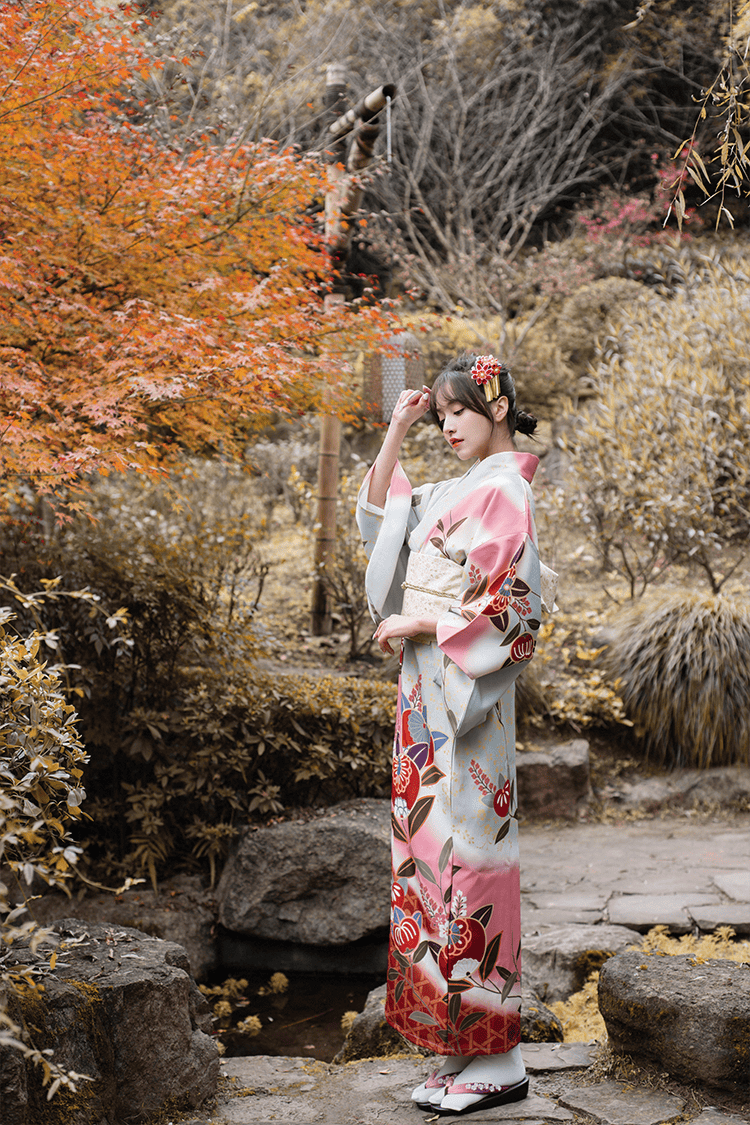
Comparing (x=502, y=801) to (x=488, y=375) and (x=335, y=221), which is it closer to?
(x=488, y=375)

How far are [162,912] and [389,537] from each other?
2.67m

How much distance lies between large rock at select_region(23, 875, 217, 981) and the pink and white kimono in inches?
80.1

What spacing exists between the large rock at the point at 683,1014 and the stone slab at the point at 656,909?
1.46 meters

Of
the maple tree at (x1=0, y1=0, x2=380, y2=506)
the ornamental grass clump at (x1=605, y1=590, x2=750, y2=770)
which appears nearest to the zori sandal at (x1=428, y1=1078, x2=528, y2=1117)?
the maple tree at (x1=0, y1=0, x2=380, y2=506)

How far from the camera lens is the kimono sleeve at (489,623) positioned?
235cm

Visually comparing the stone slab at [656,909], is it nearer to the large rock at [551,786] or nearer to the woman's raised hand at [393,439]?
the large rock at [551,786]

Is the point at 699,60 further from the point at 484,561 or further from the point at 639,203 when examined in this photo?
the point at 484,561

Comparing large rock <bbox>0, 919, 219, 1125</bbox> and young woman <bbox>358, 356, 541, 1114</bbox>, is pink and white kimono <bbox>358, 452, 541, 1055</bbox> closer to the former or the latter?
young woman <bbox>358, 356, 541, 1114</bbox>

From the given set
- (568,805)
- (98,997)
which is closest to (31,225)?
(98,997)

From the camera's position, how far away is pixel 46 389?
3.75m

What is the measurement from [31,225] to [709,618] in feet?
16.6

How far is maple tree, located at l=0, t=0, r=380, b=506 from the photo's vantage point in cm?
364

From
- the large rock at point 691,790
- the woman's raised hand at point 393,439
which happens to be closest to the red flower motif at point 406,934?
the woman's raised hand at point 393,439

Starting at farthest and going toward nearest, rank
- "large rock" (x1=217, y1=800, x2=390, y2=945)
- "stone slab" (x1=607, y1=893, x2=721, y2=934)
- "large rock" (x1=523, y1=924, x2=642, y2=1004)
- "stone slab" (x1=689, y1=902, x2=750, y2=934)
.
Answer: "large rock" (x1=217, y1=800, x2=390, y2=945), "stone slab" (x1=607, y1=893, x2=721, y2=934), "stone slab" (x1=689, y1=902, x2=750, y2=934), "large rock" (x1=523, y1=924, x2=642, y2=1004)
